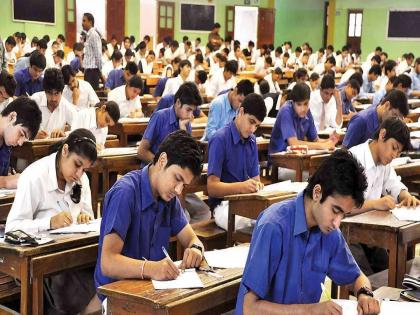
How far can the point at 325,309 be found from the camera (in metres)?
2.10

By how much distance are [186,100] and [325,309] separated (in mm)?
2985

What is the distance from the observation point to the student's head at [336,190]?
6.91 ft

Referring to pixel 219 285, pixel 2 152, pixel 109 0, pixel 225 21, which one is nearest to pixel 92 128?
pixel 2 152

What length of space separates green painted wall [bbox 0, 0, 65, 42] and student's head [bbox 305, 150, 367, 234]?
14.3 meters

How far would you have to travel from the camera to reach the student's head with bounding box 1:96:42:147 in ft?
11.9

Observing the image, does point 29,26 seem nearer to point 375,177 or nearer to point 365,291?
point 375,177

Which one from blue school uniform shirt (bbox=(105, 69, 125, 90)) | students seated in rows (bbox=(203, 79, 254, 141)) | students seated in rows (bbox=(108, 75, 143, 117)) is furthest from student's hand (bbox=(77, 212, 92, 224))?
blue school uniform shirt (bbox=(105, 69, 125, 90))

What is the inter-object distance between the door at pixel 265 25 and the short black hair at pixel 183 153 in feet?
62.8

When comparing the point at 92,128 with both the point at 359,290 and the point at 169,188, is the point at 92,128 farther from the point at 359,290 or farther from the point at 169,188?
the point at 359,290

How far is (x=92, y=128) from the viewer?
555 centimetres

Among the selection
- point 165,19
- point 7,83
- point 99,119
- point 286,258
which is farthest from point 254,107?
point 165,19

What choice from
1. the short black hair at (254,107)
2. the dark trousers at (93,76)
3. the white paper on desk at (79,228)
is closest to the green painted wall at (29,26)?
the dark trousers at (93,76)

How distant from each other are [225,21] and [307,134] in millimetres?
15231

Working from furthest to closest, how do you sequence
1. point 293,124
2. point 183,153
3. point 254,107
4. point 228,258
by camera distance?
1. point 293,124
2. point 254,107
3. point 228,258
4. point 183,153
